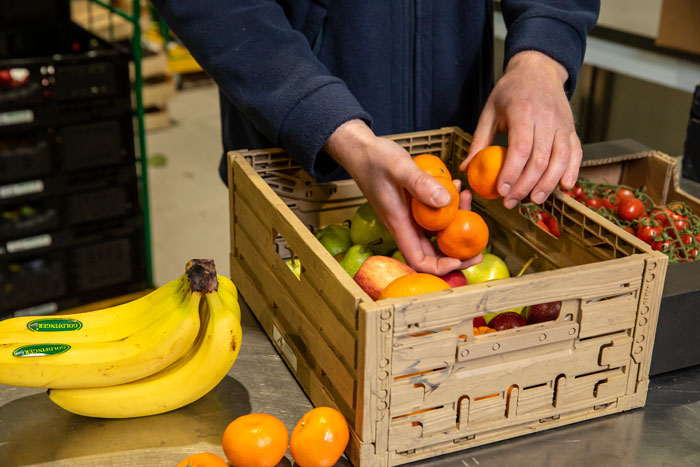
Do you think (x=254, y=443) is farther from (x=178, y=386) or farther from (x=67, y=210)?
(x=67, y=210)

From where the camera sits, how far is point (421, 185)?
3.77 feet

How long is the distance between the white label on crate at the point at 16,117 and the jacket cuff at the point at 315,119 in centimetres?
187

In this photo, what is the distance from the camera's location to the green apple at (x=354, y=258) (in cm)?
134

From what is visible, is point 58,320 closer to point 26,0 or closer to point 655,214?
point 655,214

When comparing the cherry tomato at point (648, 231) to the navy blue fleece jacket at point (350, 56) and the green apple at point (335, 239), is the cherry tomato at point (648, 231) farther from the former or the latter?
the green apple at point (335, 239)

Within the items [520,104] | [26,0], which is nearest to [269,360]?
[520,104]

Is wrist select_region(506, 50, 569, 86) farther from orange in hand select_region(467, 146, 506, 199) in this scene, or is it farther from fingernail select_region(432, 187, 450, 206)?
fingernail select_region(432, 187, 450, 206)

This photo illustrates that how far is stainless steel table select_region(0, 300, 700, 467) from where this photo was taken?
1095 millimetres

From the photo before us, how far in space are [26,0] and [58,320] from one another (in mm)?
2325

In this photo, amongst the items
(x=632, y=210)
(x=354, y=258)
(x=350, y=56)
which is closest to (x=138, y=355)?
(x=354, y=258)

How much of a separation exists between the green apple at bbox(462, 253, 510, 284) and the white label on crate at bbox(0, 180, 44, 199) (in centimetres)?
222

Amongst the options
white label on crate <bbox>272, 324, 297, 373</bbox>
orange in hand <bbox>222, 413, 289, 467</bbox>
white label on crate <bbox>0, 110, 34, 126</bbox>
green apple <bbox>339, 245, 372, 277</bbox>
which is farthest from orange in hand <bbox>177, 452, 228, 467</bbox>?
white label on crate <bbox>0, 110, 34, 126</bbox>

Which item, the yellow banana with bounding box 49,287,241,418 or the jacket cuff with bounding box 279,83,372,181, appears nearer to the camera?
the yellow banana with bounding box 49,287,241,418

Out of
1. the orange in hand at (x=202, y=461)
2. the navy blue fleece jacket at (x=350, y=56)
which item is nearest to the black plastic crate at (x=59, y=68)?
the navy blue fleece jacket at (x=350, y=56)
